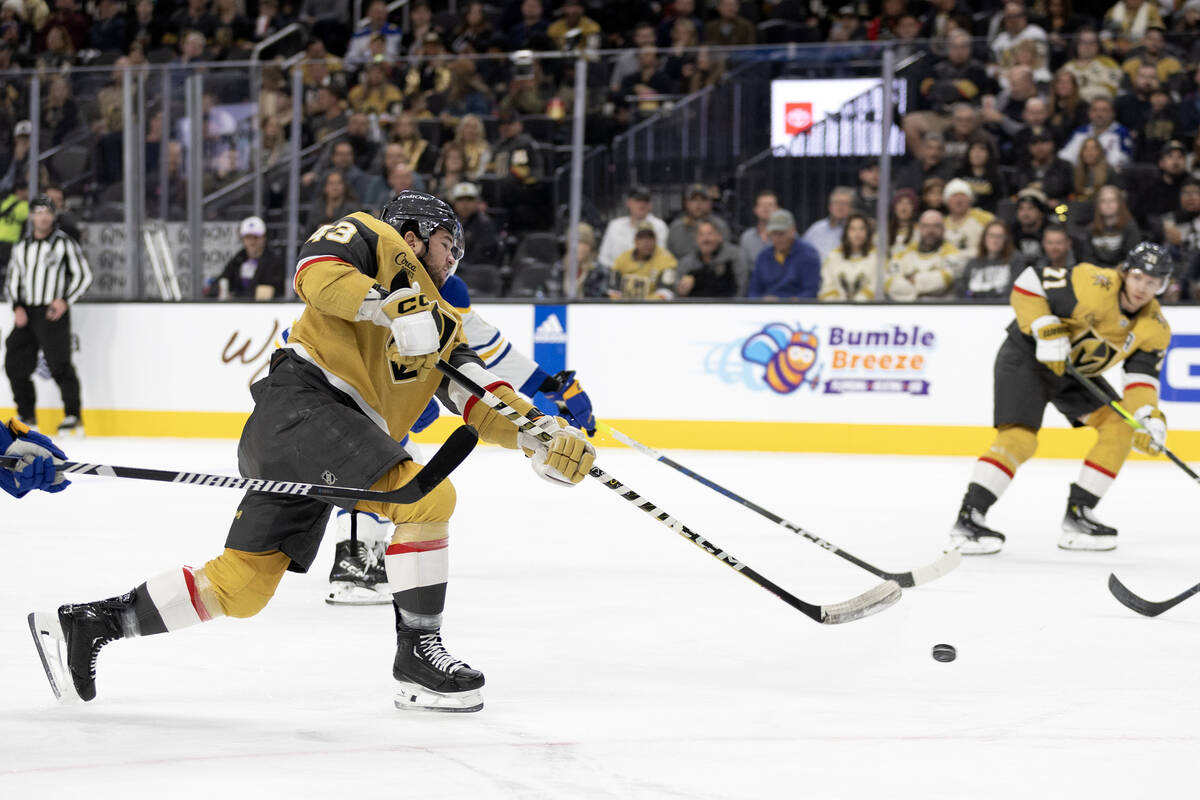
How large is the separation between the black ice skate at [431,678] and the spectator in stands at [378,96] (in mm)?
6309

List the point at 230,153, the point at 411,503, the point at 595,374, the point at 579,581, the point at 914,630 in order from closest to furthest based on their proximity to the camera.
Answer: the point at 411,503
the point at 914,630
the point at 579,581
the point at 595,374
the point at 230,153

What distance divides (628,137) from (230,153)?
241 cm

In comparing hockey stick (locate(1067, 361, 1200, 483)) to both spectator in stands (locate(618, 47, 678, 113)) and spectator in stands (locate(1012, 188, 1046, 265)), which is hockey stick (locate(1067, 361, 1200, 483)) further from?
spectator in stands (locate(618, 47, 678, 113))

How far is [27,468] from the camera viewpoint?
2506 mm

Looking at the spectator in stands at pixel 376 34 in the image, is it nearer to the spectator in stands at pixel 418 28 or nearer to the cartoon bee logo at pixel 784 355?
the spectator in stands at pixel 418 28

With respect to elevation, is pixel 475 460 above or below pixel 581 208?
below

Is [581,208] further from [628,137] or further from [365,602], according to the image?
[365,602]

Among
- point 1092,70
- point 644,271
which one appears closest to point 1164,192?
Answer: point 1092,70

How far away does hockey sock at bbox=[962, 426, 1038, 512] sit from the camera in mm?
4793

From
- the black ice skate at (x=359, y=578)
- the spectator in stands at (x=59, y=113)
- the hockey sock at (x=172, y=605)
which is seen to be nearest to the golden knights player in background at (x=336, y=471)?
the hockey sock at (x=172, y=605)

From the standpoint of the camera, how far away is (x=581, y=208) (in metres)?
8.13

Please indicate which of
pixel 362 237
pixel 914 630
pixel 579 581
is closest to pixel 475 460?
pixel 579 581

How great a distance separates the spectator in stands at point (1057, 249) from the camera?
24.2ft

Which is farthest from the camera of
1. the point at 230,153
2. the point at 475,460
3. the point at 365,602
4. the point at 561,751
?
the point at 230,153
